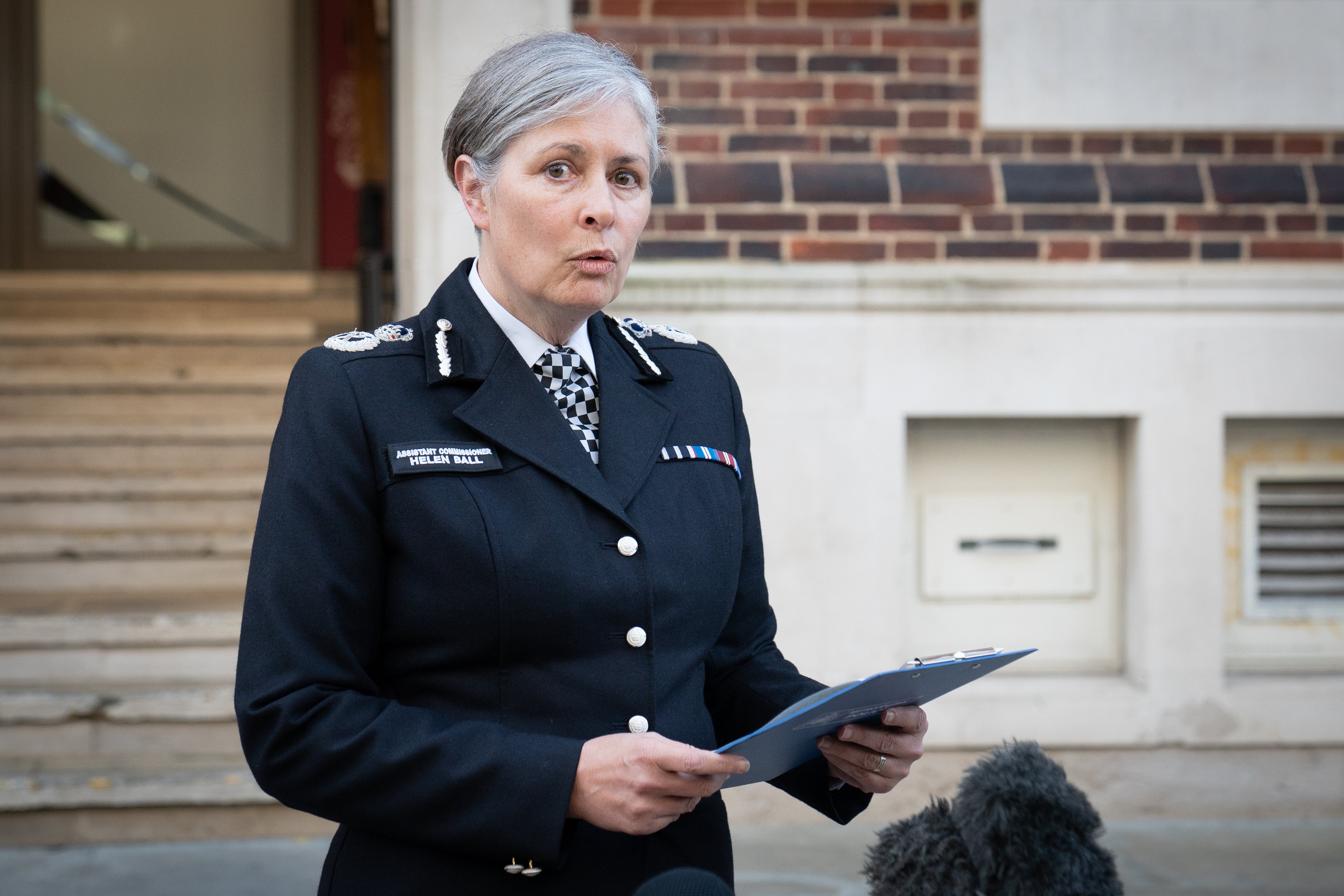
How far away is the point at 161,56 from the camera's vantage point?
366 inches

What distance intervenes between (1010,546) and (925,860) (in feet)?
11.1

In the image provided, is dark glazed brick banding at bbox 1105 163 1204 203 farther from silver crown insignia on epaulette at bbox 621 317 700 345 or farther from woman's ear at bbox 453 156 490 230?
woman's ear at bbox 453 156 490 230

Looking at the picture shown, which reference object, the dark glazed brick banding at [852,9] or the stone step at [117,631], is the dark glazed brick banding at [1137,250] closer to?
the dark glazed brick banding at [852,9]

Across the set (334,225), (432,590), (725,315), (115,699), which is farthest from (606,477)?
(334,225)

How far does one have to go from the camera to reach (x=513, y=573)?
4.91ft

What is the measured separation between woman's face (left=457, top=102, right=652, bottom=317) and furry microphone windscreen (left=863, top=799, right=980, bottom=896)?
76 cm

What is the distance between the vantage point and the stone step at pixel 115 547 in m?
5.34

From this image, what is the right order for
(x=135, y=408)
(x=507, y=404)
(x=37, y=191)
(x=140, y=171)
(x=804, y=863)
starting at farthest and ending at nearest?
1. (x=140, y=171)
2. (x=37, y=191)
3. (x=135, y=408)
4. (x=804, y=863)
5. (x=507, y=404)

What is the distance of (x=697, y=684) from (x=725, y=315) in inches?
104

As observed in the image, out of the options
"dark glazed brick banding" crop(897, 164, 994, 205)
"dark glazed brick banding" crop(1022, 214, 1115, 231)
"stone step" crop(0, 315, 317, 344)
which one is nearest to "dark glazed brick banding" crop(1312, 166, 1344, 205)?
"dark glazed brick banding" crop(1022, 214, 1115, 231)

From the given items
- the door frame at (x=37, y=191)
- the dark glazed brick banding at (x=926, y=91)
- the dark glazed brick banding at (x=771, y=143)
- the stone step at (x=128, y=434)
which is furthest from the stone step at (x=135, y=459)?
the dark glazed brick banding at (x=926, y=91)

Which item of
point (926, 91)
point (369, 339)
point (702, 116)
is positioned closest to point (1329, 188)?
point (926, 91)

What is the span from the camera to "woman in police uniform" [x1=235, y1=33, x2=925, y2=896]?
56.2 inches

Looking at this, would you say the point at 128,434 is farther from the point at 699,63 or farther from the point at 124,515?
the point at 699,63
